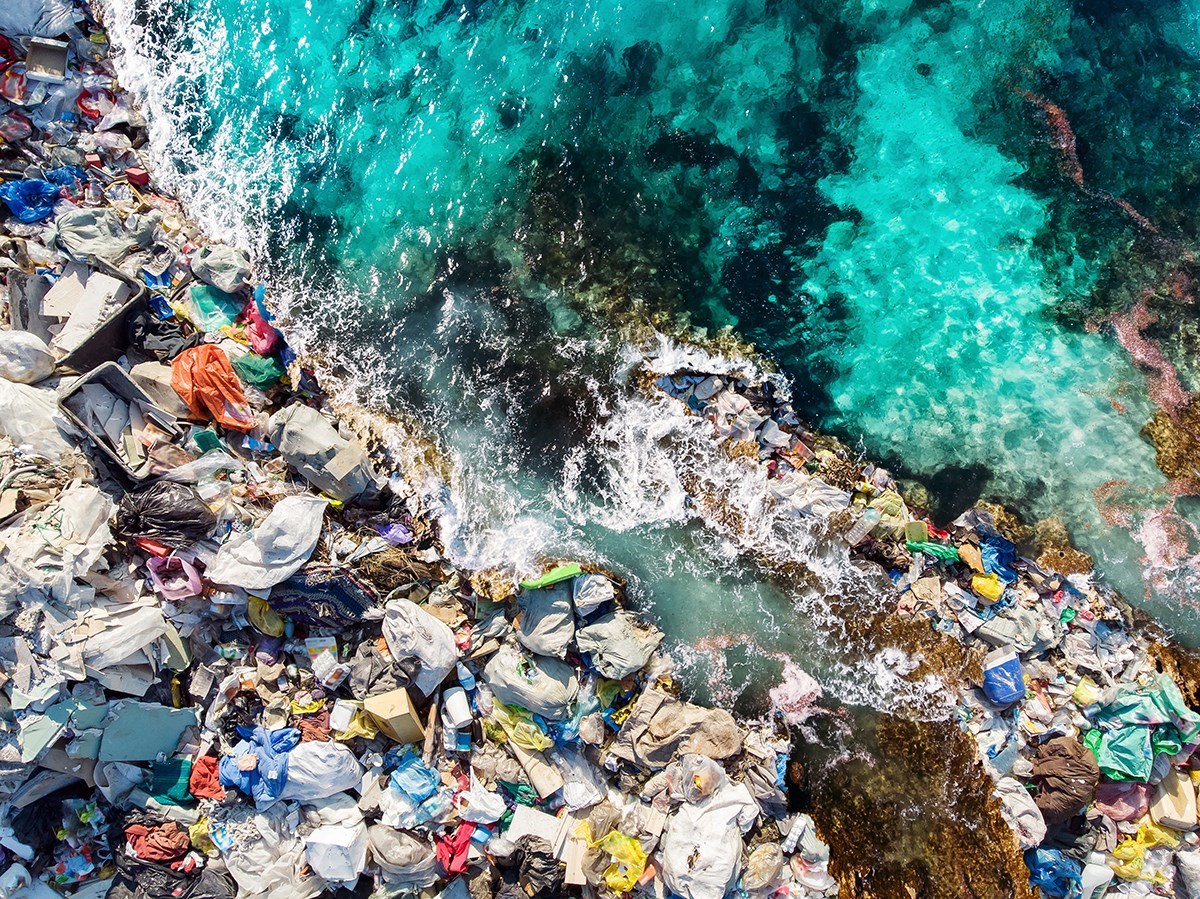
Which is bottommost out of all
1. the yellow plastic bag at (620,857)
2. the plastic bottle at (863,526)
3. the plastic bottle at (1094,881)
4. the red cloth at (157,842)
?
the red cloth at (157,842)

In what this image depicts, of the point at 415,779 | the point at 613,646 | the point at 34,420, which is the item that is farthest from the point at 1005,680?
the point at 34,420

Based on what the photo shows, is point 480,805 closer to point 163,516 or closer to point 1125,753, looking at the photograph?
point 163,516

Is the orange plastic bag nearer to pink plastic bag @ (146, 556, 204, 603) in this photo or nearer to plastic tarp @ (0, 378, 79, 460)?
plastic tarp @ (0, 378, 79, 460)

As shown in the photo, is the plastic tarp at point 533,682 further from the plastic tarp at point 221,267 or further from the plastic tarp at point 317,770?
the plastic tarp at point 221,267

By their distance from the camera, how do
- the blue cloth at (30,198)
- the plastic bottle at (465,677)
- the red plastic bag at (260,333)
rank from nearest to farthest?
the plastic bottle at (465,677)
the blue cloth at (30,198)
the red plastic bag at (260,333)

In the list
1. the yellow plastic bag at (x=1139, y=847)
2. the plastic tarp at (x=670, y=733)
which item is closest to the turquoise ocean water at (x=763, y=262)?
the plastic tarp at (x=670, y=733)
